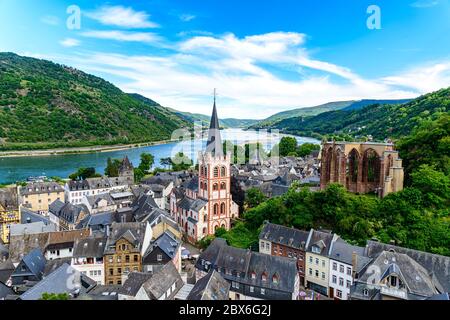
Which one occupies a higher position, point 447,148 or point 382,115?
point 382,115

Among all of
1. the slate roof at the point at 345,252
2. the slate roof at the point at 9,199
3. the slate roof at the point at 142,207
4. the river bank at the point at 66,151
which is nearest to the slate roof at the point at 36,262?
the slate roof at the point at 142,207

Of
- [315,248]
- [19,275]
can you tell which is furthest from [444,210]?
[19,275]

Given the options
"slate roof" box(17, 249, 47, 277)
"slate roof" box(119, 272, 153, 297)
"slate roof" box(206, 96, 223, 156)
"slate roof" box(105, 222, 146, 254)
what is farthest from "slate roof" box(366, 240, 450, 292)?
"slate roof" box(17, 249, 47, 277)

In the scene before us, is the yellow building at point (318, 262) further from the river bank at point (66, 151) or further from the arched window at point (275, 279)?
the river bank at point (66, 151)

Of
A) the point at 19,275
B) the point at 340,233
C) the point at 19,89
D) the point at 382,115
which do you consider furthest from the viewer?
the point at 19,89
